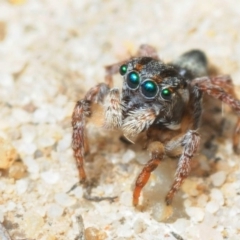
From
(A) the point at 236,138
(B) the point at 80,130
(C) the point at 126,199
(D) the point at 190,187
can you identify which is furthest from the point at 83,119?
(A) the point at 236,138

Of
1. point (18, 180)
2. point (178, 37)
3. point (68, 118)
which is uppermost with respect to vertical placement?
point (178, 37)

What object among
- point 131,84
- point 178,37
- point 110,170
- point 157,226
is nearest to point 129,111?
point 131,84

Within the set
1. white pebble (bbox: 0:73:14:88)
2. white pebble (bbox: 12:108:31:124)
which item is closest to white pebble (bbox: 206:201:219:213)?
white pebble (bbox: 12:108:31:124)

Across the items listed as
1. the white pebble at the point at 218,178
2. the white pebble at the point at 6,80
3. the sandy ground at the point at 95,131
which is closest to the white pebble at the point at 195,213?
the sandy ground at the point at 95,131

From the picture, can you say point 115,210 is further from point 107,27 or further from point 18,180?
point 107,27

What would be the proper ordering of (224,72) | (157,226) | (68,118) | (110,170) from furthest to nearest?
(224,72) < (68,118) < (110,170) < (157,226)

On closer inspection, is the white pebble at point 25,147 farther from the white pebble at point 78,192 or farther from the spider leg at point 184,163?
the spider leg at point 184,163

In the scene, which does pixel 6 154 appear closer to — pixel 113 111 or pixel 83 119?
pixel 83 119
